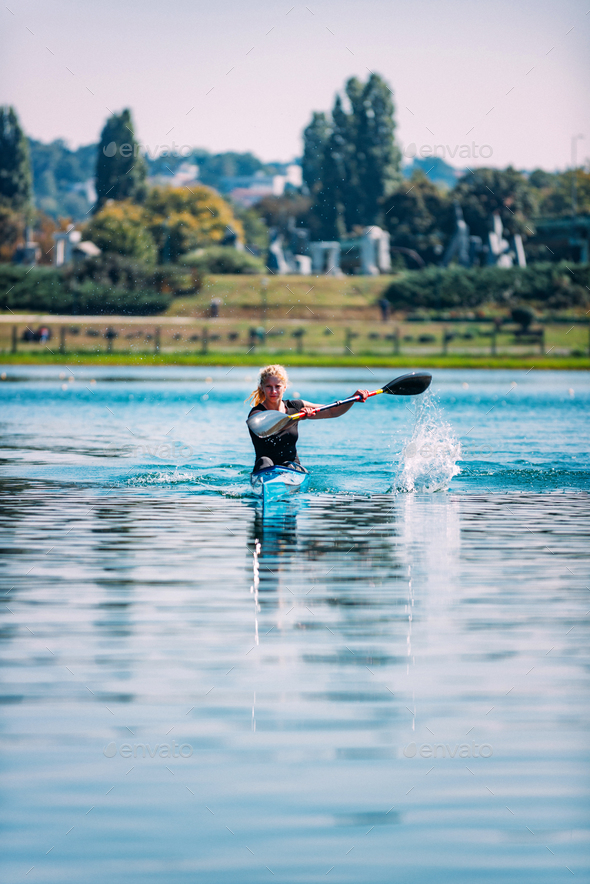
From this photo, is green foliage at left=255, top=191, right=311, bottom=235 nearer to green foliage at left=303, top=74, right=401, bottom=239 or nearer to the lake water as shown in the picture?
green foliage at left=303, top=74, right=401, bottom=239

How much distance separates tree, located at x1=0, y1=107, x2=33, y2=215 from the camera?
413 feet

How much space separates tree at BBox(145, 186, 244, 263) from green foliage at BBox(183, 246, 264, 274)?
3889 millimetres

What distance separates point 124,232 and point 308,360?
139 feet

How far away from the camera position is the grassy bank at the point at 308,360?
58125 millimetres

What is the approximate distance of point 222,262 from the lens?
101m

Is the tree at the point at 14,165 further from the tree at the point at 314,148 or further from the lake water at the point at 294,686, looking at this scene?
the lake water at the point at 294,686

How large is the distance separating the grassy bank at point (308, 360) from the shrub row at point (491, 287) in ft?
87.7

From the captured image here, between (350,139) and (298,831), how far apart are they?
126095 millimetres

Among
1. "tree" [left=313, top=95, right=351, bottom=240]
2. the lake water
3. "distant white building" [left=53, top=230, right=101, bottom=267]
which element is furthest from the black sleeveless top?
"tree" [left=313, top=95, right=351, bottom=240]

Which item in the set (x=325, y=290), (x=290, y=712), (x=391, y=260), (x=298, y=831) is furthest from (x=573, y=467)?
(x=391, y=260)

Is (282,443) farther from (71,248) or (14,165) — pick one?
(14,165)

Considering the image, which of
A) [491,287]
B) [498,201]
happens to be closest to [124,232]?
[491,287]

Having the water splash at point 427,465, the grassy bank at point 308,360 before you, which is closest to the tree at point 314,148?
the grassy bank at point 308,360

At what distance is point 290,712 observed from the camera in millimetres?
6930
